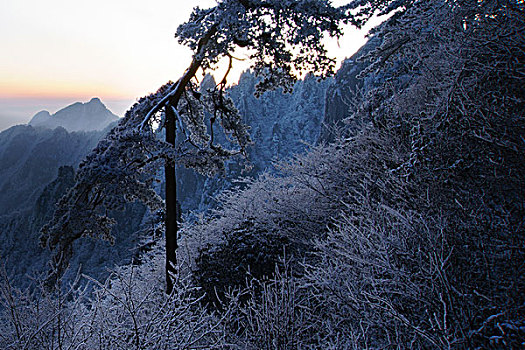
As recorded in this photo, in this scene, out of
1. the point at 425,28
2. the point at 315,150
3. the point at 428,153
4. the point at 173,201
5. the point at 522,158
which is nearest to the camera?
the point at 522,158

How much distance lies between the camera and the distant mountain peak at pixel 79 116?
561ft

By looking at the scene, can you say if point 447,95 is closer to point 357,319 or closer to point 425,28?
point 357,319

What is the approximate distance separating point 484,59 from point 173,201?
20.2 ft

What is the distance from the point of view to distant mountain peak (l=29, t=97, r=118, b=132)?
17112 centimetres

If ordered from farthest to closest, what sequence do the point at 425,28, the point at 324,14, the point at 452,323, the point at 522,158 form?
the point at 425,28
the point at 324,14
the point at 522,158
the point at 452,323

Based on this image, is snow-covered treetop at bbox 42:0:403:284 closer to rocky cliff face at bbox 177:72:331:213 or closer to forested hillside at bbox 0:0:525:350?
forested hillside at bbox 0:0:525:350

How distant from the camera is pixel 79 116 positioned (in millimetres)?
177125

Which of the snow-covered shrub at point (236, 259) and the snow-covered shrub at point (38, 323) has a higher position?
the snow-covered shrub at point (38, 323)

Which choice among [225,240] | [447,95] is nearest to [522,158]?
[447,95]

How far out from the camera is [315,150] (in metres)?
8.93

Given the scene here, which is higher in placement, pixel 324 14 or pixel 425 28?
pixel 324 14

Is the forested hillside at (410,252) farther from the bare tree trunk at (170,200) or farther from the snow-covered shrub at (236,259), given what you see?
the snow-covered shrub at (236,259)

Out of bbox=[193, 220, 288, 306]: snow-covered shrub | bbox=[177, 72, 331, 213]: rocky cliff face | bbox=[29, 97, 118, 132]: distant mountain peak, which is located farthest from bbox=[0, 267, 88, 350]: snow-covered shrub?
bbox=[29, 97, 118, 132]: distant mountain peak

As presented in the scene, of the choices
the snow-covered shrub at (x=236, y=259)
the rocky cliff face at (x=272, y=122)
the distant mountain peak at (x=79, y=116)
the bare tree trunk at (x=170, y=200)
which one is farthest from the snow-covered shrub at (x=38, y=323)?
the distant mountain peak at (x=79, y=116)
